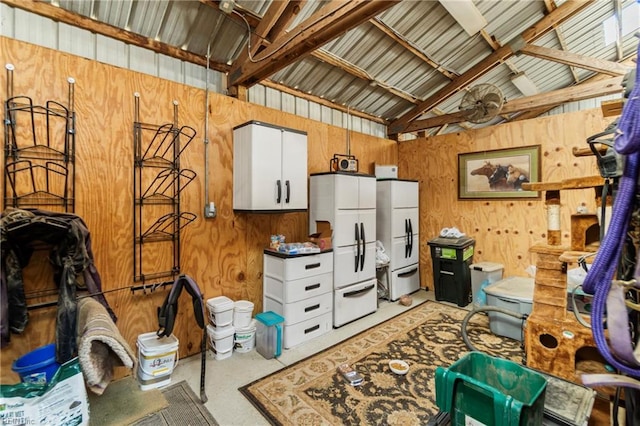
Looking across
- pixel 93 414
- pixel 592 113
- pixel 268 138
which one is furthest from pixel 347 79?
pixel 93 414

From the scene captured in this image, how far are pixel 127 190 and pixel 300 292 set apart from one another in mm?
1845

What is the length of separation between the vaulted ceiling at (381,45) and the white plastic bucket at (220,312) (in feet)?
7.38

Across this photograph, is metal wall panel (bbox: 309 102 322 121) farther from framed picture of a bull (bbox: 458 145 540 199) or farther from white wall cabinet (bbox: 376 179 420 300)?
framed picture of a bull (bbox: 458 145 540 199)

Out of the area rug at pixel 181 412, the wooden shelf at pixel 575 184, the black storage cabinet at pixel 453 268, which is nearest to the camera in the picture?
the wooden shelf at pixel 575 184

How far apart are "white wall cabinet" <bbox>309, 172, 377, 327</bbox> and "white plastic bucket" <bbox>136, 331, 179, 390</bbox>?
1714 millimetres

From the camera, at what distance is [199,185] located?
2.88m

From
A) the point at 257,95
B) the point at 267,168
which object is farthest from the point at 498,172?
the point at 257,95

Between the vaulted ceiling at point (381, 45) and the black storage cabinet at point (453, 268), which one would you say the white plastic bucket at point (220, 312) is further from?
the black storage cabinet at point (453, 268)

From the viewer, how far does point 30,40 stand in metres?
2.23

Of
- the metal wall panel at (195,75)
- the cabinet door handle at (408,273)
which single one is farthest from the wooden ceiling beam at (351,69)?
the cabinet door handle at (408,273)

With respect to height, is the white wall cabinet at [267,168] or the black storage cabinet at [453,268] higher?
the white wall cabinet at [267,168]

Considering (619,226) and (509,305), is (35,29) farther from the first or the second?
(509,305)

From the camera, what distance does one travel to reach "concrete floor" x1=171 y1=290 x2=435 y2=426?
6.51 feet

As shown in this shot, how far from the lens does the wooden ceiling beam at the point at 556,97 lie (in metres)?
3.62
